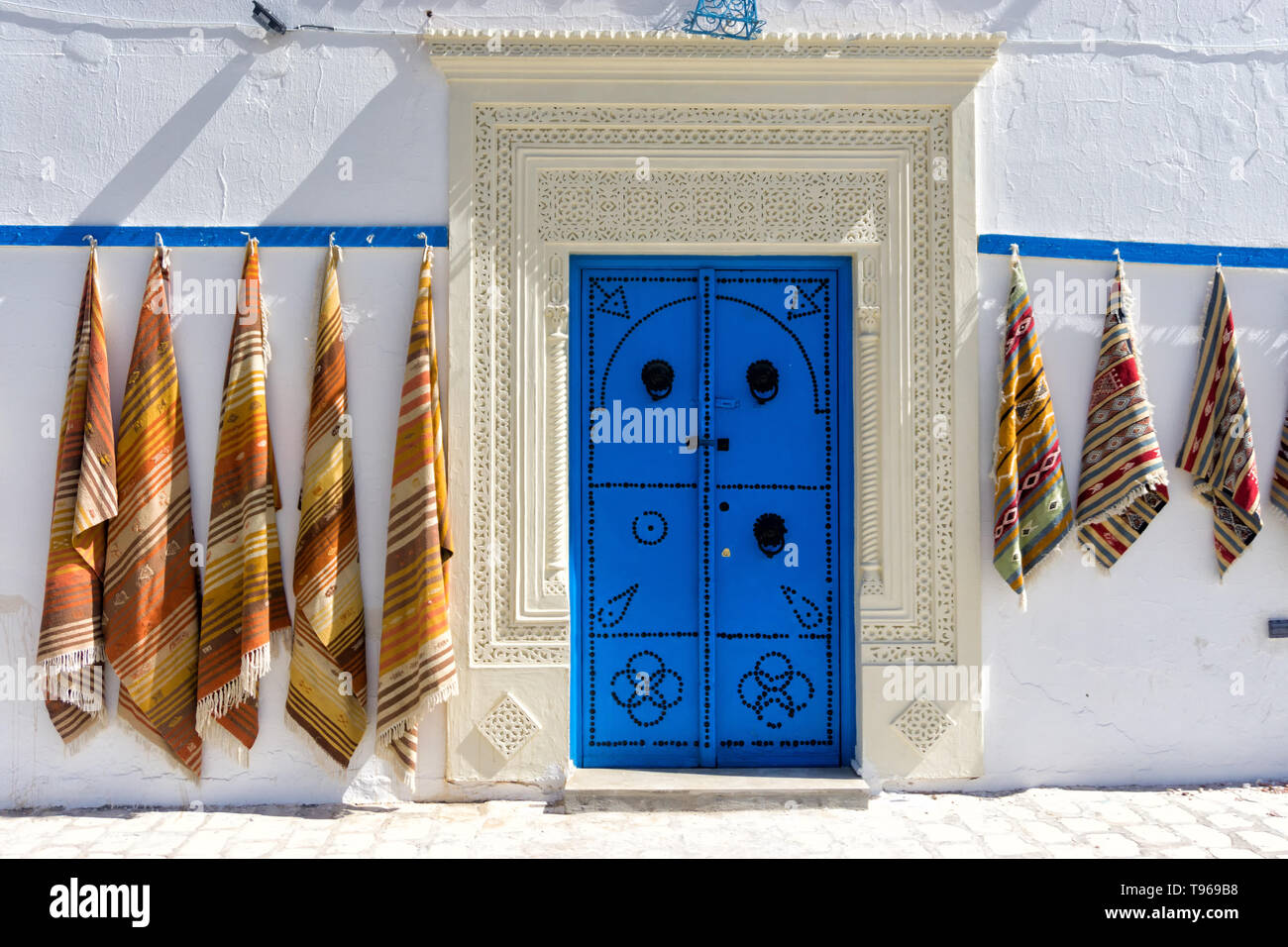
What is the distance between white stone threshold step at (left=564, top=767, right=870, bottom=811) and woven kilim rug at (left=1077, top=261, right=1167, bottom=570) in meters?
1.26

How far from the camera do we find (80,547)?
3.19 m

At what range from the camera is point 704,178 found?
342 centimetres

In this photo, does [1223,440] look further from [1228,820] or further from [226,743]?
[226,743]

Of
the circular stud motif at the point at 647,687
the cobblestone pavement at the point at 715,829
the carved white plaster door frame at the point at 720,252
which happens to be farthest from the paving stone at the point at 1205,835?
the circular stud motif at the point at 647,687

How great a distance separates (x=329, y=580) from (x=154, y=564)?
601 millimetres

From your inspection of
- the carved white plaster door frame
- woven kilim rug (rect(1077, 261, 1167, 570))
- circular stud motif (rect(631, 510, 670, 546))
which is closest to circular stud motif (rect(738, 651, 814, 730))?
the carved white plaster door frame

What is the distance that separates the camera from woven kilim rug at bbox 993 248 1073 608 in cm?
335

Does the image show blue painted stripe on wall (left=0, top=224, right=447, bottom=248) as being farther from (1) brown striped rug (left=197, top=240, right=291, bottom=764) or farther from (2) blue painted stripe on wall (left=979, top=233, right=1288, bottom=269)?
(2) blue painted stripe on wall (left=979, top=233, right=1288, bottom=269)

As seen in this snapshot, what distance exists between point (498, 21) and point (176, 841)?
2.94 meters

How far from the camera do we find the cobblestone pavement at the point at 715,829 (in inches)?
114

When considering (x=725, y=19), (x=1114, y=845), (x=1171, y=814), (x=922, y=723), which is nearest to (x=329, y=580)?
(x=922, y=723)

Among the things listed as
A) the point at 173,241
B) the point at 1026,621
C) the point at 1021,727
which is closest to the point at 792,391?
the point at 1026,621

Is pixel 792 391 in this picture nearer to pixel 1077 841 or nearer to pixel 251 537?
pixel 1077 841

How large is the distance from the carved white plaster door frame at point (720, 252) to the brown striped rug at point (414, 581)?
115 mm
